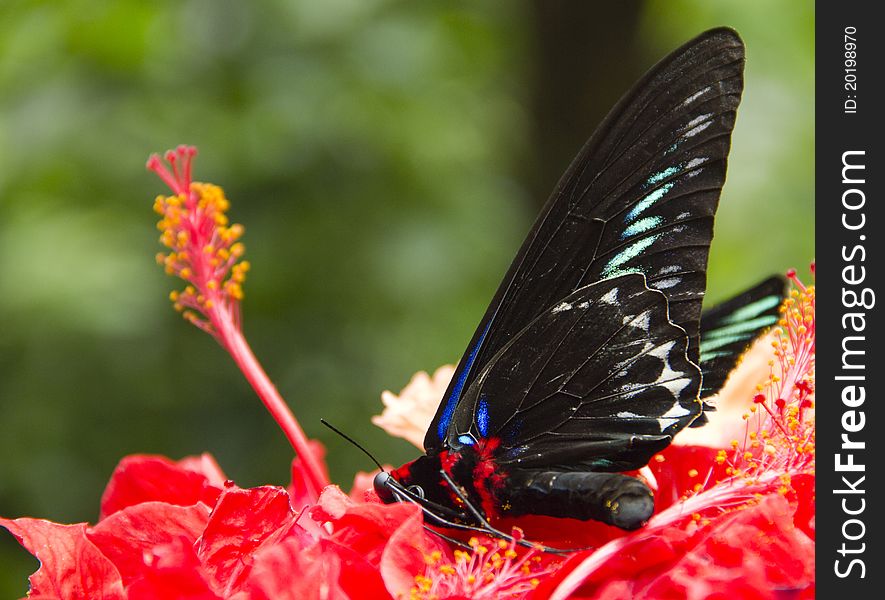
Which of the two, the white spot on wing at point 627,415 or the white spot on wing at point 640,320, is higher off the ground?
the white spot on wing at point 640,320

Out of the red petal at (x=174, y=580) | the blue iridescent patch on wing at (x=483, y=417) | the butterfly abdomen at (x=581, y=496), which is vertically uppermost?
the blue iridescent patch on wing at (x=483, y=417)

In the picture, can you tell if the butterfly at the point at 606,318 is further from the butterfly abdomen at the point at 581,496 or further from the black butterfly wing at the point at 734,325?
the black butterfly wing at the point at 734,325

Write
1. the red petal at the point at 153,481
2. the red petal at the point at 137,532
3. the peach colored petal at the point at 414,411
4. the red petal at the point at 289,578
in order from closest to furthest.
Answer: the red petal at the point at 289,578 < the red petal at the point at 137,532 < the red petal at the point at 153,481 < the peach colored petal at the point at 414,411

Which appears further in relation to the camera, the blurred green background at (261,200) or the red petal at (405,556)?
the blurred green background at (261,200)

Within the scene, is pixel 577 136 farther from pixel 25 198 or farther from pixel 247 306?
pixel 25 198

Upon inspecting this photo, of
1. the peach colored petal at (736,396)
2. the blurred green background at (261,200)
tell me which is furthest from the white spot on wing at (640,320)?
the blurred green background at (261,200)

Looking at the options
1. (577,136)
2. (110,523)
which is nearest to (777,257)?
(577,136)

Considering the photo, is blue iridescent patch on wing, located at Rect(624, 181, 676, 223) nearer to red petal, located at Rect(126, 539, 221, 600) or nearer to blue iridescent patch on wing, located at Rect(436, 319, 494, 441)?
blue iridescent patch on wing, located at Rect(436, 319, 494, 441)

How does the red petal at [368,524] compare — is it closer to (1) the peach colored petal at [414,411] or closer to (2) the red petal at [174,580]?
(2) the red petal at [174,580]

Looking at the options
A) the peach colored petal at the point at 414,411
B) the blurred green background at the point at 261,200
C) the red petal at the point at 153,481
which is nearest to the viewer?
the red petal at the point at 153,481
